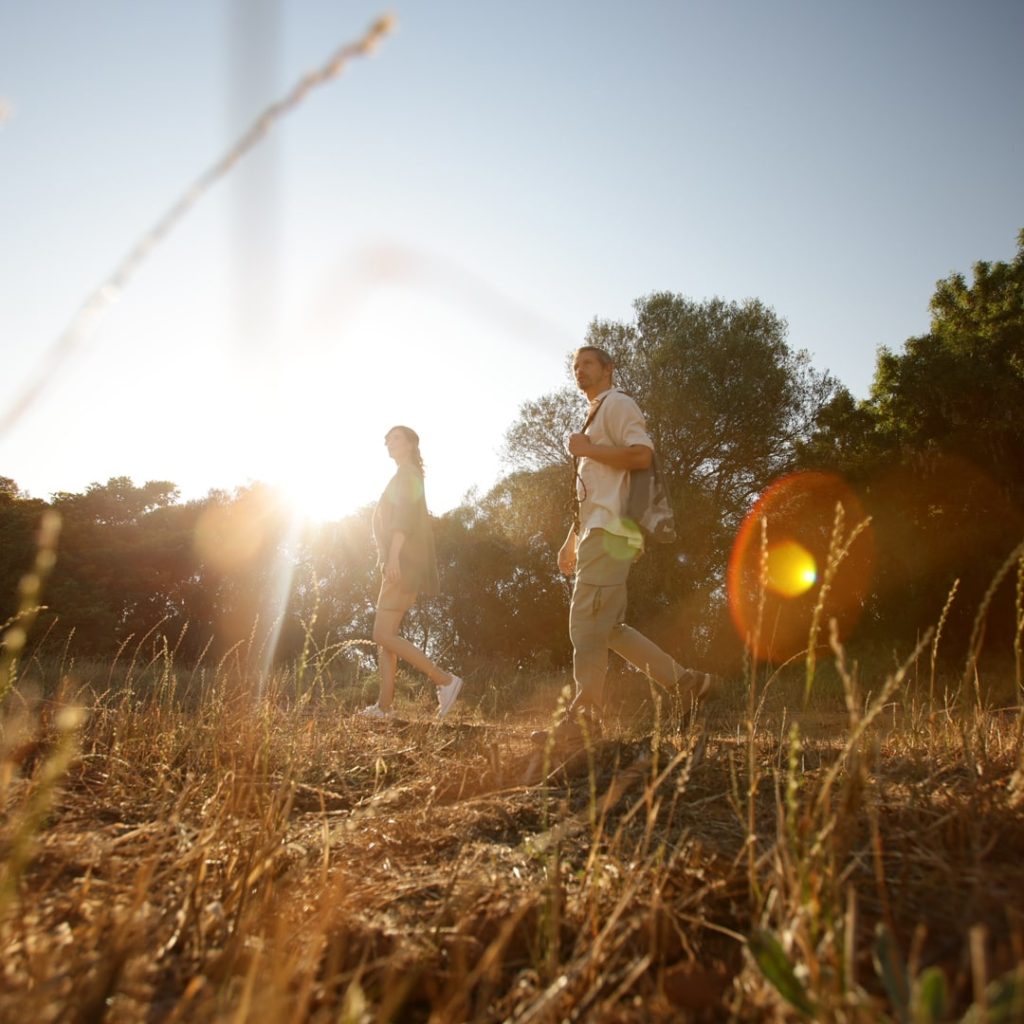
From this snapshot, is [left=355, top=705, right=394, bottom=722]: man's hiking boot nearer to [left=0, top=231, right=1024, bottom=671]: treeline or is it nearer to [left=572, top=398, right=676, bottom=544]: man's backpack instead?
[left=572, top=398, right=676, bottom=544]: man's backpack

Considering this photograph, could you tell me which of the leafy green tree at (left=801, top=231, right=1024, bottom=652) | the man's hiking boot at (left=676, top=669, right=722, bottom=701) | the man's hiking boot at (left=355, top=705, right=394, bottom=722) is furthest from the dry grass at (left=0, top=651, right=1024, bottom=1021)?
the leafy green tree at (left=801, top=231, right=1024, bottom=652)

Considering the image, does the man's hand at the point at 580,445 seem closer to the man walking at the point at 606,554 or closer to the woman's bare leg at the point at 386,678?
the man walking at the point at 606,554

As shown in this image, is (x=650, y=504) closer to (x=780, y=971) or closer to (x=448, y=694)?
(x=448, y=694)

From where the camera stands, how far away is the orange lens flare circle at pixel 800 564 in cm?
1303

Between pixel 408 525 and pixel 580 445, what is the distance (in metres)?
2.64

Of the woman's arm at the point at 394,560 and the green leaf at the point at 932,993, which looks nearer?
the green leaf at the point at 932,993

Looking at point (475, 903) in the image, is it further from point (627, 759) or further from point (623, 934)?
point (627, 759)

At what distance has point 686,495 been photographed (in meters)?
15.9

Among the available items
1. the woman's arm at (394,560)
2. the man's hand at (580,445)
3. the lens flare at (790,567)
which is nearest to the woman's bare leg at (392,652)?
the woman's arm at (394,560)

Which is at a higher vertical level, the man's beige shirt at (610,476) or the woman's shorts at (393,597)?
the man's beige shirt at (610,476)

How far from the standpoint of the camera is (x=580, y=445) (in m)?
4.09

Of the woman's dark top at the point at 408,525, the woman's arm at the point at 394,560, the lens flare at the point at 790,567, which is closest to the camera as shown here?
the woman's arm at the point at 394,560

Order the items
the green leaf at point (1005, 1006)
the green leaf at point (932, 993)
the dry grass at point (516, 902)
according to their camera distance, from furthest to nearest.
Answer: the dry grass at point (516, 902), the green leaf at point (932, 993), the green leaf at point (1005, 1006)

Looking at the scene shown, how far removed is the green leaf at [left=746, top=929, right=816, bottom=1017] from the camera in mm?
1009
